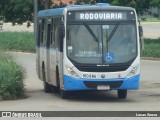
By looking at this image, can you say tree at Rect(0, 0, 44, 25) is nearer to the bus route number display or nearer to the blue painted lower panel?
the bus route number display

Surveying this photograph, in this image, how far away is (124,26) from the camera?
20188 mm

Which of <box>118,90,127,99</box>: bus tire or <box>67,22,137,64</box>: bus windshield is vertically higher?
<box>67,22,137,64</box>: bus windshield

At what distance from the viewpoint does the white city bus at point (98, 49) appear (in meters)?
19.6

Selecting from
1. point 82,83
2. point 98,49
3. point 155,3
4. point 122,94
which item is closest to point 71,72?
point 82,83

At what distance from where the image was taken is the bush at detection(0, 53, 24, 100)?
1944 cm

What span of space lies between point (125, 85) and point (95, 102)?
40.7 inches

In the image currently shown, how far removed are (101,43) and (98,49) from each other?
212mm

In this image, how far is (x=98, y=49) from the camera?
19922mm

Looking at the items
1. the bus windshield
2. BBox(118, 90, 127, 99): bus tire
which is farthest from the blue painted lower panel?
BBox(118, 90, 127, 99): bus tire

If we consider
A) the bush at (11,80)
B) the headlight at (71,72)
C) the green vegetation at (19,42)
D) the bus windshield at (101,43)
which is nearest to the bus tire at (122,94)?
the bus windshield at (101,43)

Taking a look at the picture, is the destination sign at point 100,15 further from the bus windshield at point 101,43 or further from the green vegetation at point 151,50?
the green vegetation at point 151,50

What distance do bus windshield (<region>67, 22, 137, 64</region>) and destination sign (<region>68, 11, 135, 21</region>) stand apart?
19cm

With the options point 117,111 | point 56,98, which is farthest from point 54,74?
point 117,111

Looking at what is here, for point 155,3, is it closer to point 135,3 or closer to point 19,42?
point 135,3
